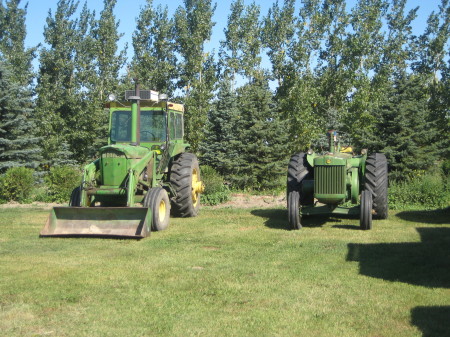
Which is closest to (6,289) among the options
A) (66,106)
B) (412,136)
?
→ (412,136)

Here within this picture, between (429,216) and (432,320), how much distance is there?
7.21 metres

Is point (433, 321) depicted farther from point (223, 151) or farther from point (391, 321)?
point (223, 151)

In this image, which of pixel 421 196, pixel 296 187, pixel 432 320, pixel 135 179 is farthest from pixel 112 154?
pixel 421 196

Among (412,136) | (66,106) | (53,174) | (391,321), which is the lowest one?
(391,321)

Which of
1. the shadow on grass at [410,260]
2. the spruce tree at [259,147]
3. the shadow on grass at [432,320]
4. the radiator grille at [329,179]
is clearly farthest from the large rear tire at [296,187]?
the spruce tree at [259,147]

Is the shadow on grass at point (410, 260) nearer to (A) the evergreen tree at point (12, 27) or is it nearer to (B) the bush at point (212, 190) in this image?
(B) the bush at point (212, 190)

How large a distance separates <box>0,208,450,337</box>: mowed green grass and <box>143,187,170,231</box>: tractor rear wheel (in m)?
0.26

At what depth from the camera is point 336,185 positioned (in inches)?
404

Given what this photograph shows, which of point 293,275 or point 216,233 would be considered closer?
point 293,275

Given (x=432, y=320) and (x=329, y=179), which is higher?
(x=329, y=179)

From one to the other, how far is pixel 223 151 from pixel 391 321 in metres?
Result: 17.3

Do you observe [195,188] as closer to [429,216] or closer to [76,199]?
[76,199]

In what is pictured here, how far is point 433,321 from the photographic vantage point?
16.3 feet

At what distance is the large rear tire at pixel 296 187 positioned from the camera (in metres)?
10.2
